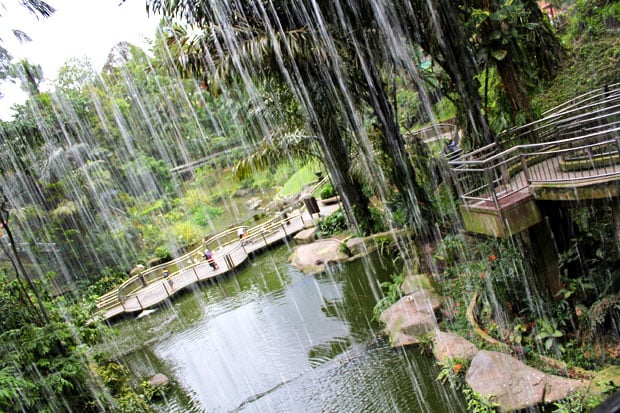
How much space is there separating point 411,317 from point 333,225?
341 inches

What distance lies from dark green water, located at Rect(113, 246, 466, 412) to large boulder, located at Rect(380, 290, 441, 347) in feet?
0.84

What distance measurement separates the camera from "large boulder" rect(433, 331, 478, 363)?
6.38 m

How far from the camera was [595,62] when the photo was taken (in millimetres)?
10547

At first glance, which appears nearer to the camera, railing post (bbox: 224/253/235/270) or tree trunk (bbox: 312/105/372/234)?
tree trunk (bbox: 312/105/372/234)

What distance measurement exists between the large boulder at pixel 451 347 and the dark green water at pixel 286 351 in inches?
12.1

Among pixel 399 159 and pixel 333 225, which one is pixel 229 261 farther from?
pixel 399 159

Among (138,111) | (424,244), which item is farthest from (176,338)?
(138,111)

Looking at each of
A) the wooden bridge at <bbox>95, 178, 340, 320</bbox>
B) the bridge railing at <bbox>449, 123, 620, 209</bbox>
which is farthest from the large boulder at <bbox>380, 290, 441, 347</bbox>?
the wooden bridge at <bbox>95, 178, 340, 320</bbox>

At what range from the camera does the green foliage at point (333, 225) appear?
1605cm

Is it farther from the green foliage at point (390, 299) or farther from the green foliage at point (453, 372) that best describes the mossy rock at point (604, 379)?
the green foliage at point (390, 299)

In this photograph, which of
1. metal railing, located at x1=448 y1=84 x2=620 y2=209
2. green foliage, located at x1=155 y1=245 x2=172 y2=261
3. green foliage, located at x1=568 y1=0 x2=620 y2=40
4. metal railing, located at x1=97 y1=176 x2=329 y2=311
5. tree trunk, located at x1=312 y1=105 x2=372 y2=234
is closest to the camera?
metal railing, located at x1=448 y1=84 x2=620 y2=209

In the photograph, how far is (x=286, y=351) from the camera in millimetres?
8922

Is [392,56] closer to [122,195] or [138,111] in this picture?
[122,195]

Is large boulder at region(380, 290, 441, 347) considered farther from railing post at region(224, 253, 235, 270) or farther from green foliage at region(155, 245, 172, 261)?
green foliage at region(155, 245, 172, 261)
